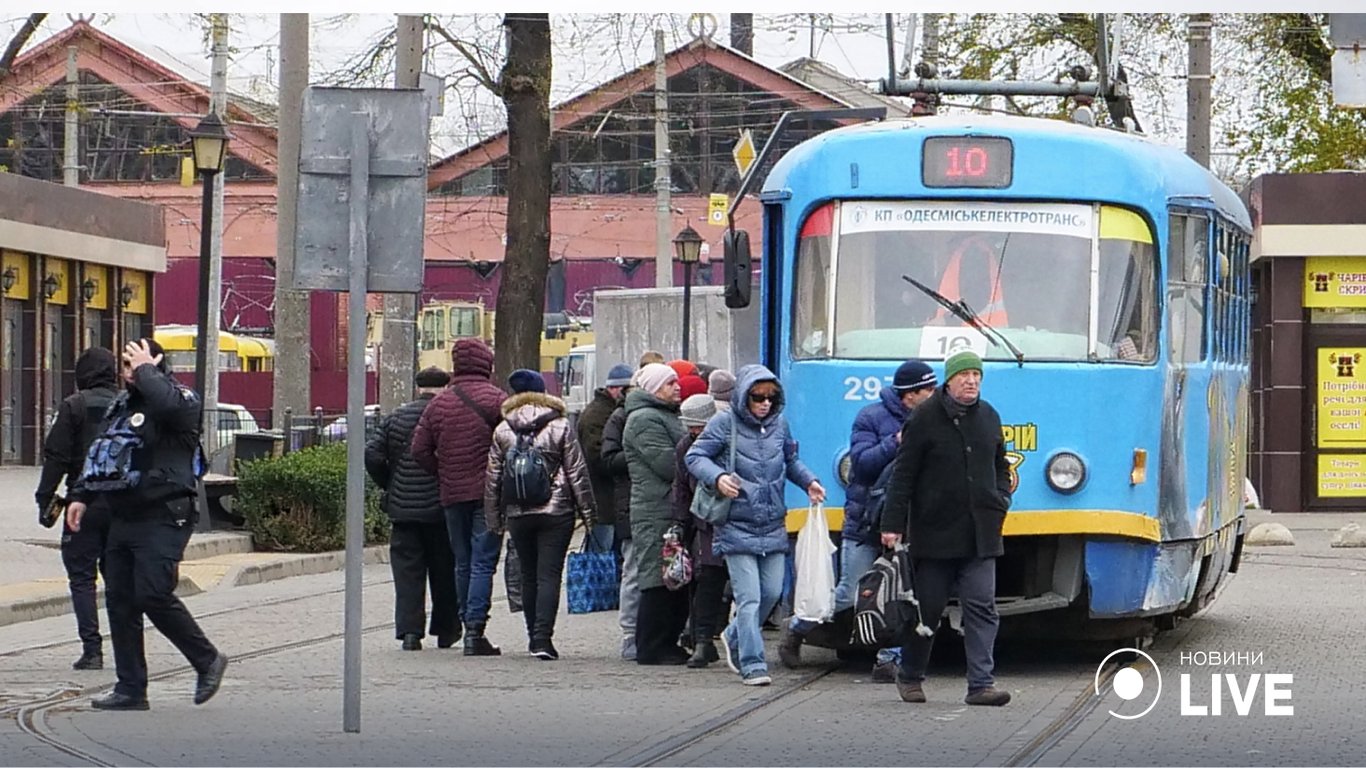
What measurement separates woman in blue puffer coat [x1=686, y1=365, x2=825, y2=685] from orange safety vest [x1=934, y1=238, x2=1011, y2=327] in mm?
1020

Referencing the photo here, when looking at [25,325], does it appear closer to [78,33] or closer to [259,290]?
[78,33]

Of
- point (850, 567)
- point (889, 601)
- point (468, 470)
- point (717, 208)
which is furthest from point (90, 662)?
point (717, 208)

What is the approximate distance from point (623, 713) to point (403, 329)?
13392mm

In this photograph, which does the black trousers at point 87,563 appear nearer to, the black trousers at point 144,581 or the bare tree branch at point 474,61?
the black trousers at point 144,581

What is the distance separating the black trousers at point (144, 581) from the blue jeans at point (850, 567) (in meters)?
3.19

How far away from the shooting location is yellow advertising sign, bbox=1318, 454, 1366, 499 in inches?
1163

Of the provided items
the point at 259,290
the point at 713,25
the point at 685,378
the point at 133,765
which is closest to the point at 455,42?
the point at 713,25

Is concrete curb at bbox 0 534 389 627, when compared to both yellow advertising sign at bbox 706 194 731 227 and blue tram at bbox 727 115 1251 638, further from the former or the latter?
yellow advertising sign at bbox 706 194 731 227

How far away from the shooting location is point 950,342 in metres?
12.4

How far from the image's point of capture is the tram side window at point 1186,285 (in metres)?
12.8

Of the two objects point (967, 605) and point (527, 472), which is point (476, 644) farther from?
point (967, 605)

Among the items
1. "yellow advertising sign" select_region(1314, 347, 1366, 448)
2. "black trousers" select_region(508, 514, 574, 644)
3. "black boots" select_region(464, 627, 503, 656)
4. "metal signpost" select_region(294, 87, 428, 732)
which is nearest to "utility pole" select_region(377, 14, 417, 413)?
"black boots" select_region(464, 627, 503, 656)

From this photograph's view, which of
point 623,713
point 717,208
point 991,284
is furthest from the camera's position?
point 717,208

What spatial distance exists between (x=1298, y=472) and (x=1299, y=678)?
58.3 ft
